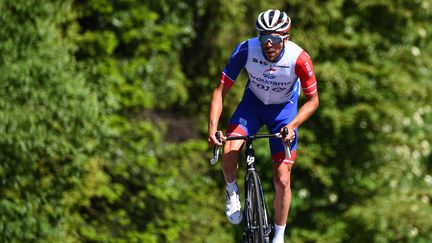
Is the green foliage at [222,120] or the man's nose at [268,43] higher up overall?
the man's nose at [268,43]

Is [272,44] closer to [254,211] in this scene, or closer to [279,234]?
[254,211]

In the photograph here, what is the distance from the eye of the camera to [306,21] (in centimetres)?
1677

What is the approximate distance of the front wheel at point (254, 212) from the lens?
9398 mm

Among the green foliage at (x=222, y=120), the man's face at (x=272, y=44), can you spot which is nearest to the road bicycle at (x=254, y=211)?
the man's face at (x=272, y=44)

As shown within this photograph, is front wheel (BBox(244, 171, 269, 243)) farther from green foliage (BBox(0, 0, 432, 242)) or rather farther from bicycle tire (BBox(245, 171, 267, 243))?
green foliage (BBox(0, 0, 432, 242))

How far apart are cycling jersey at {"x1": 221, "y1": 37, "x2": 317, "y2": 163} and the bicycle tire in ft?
0.91

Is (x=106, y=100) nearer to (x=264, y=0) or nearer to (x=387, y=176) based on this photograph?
(x=264, y=0)

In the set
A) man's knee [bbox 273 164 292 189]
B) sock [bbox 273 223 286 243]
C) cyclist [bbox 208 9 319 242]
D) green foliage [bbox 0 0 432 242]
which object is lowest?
green foliage [bbox 0 0 432 242]

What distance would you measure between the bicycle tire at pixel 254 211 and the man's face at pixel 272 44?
3.61ft

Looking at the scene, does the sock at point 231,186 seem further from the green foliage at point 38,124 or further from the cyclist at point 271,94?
the green foliage at point 38,124

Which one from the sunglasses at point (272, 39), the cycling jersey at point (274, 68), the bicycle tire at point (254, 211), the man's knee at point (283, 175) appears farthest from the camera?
the man's knee at point (283, 175)

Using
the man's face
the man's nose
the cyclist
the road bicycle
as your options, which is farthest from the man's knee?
the man's nose

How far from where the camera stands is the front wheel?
940 centimetres

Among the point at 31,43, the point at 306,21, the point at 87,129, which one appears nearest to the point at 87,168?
the point at 87,129
